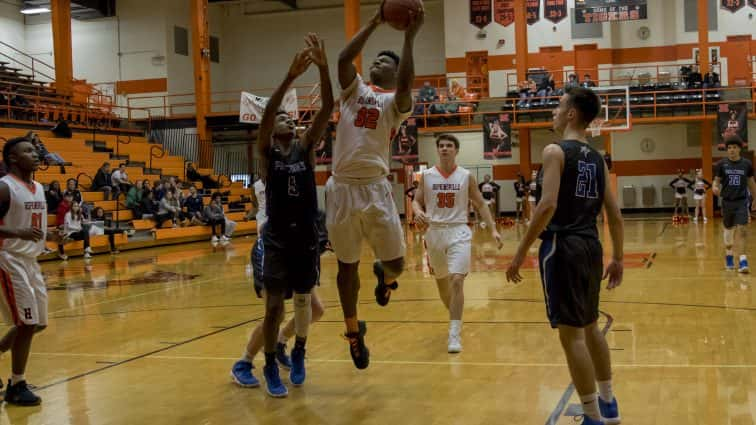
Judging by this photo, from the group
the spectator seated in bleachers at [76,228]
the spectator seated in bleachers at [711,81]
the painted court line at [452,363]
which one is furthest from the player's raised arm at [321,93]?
the spectator seated in bleachers at [711,81]

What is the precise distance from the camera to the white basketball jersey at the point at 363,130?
4.84 meters

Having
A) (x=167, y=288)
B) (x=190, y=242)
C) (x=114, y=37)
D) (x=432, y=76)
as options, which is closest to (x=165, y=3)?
(x=114, y=37)

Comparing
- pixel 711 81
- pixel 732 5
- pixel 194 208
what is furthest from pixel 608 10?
pixel 194 208

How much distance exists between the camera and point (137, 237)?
20297 millimetres

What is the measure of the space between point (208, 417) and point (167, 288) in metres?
7.25

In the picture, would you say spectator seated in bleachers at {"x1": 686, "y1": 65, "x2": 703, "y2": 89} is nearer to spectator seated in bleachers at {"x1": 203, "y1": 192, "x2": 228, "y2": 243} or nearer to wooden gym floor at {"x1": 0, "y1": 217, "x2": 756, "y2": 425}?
spectator seated in bleachers at {"x1": 203, "y1": 192, "x2": 228, "y2": 243}

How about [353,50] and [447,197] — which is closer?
[353,50]

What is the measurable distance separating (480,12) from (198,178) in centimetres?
1281

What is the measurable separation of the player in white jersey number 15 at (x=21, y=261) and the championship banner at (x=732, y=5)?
2971 cm

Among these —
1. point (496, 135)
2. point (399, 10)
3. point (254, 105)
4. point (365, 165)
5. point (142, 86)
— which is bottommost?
point (365, 165)

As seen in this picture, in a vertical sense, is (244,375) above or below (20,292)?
below

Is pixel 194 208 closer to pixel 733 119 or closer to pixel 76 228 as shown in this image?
pixel 76 228

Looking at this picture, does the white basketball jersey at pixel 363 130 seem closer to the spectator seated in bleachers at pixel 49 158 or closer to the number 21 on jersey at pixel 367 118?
the number 21 on jersey at pixel 367 118

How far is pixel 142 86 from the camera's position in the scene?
105ft
